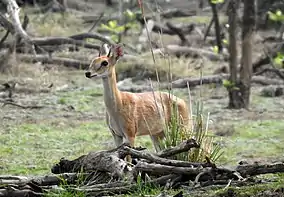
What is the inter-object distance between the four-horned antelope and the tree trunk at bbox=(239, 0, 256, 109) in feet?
15.4

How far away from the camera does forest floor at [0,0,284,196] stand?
952cm

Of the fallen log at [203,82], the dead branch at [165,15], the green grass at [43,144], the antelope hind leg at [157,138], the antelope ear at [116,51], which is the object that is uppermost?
the dead branch at [165,15]

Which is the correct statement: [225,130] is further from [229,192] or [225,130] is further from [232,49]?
[229,192]

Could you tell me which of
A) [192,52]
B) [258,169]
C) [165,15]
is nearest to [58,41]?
[192,52]

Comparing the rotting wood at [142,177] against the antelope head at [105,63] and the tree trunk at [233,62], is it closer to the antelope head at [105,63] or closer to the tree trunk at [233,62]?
the antelope head at [105,63]

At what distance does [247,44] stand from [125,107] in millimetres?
5161

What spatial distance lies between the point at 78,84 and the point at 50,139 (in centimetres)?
523

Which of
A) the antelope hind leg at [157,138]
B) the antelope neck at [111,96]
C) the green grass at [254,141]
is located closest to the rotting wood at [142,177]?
the antelope hind leg at [157,138]

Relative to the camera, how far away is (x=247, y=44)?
13273 millimetres

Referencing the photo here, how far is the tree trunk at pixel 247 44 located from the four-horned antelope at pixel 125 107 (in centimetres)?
468

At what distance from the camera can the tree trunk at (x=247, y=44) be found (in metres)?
13.3

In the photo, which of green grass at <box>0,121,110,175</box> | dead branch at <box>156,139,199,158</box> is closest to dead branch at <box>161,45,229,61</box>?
green grass at <box>0,121,110,175</box>

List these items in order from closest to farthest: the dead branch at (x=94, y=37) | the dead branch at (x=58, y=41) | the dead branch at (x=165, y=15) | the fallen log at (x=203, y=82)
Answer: the fallen log at (x=203, y=82), the dead branch at (x=94, y=37), the dead branch at (x=58, y=41), the dead branch at (x=165, y=15)

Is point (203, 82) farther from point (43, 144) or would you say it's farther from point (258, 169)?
point (258, 169)
